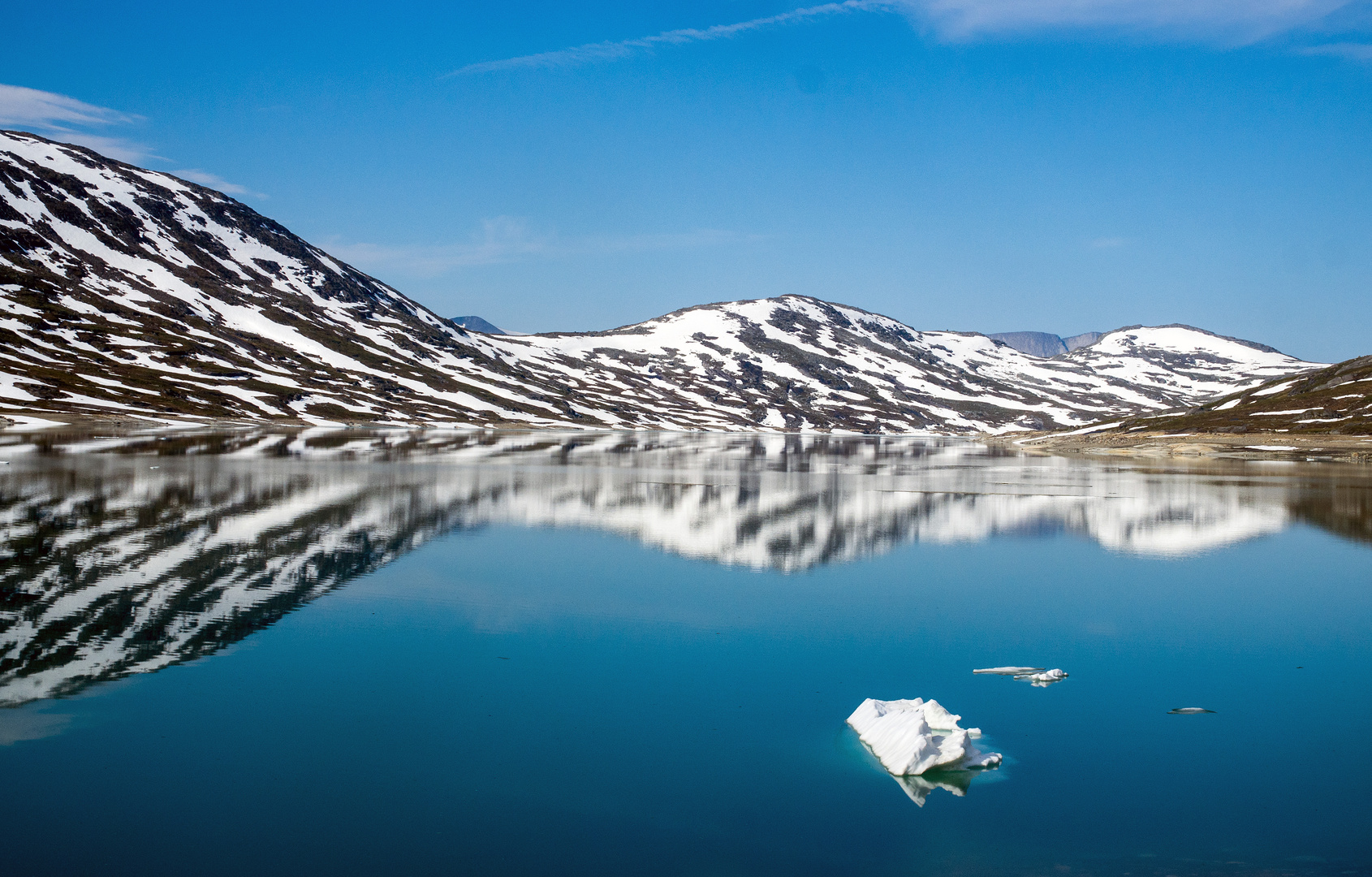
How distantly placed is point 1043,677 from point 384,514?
30734 mm

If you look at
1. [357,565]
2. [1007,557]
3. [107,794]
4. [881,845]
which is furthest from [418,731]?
[1007,557]

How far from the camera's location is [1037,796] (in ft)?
44.0

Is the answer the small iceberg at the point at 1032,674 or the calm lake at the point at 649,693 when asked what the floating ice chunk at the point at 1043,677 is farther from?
the calm lake at the point at 649,693

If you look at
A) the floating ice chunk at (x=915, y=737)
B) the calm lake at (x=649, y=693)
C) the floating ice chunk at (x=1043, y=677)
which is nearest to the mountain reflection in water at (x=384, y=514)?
the calm lake at (x=649, y=693)

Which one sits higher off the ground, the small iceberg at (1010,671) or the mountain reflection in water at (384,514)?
the mountain reflection in water at (384,514)

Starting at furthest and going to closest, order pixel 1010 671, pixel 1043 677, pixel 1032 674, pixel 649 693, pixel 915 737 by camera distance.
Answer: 1. pixel 1010 671
2. pixel 1032 674
3. pixel 1043 677
4. pixel 649 693
5. pixel 915 737

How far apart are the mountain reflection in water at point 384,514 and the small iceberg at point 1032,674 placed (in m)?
12.5

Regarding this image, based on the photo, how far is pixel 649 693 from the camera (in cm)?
1786

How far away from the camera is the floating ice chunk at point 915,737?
14391mm

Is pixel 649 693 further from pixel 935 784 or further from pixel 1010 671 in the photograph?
pixel 1010 671

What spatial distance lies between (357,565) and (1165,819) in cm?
2373

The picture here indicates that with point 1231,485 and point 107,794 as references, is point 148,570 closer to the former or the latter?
point 107,794

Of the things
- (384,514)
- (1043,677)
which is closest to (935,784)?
(1043,677)

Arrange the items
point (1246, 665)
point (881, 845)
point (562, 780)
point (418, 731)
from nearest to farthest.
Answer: point (881, 845) < point (562, 780) < point (418, 731) < point (1246, 665)
